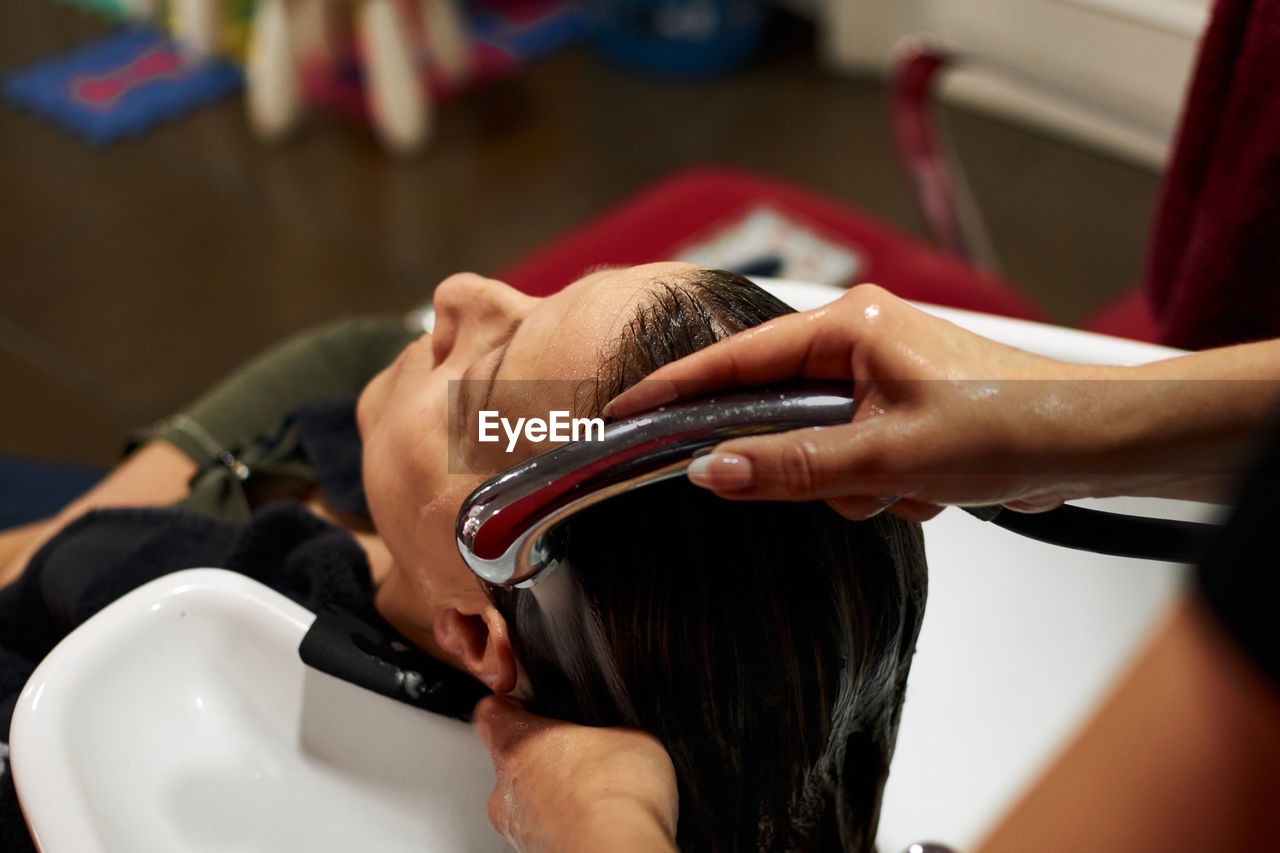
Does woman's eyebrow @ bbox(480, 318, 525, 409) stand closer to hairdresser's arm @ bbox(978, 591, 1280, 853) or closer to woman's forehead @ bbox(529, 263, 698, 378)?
woman's forehead @ bbox(529, 263, 698, 378)

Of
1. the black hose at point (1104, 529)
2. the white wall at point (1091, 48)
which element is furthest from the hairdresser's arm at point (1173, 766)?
the white wall at point (1091, 48)

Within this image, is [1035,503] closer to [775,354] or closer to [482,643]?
[775,354]

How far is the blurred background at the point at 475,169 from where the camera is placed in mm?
2119

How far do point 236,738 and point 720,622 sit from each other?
0.43 meters

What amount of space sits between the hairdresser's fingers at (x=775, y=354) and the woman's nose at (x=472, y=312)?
197 mm

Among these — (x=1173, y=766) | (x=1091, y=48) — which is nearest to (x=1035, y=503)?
(x=1173, y=766)

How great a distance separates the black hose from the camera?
0.62 m

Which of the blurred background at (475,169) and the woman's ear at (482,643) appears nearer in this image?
the woman's ear at (482,643)

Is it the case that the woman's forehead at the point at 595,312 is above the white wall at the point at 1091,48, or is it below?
above

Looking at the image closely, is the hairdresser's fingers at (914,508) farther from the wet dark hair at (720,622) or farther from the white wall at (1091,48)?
the white wall at (1091,48)

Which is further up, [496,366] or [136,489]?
[496,366]

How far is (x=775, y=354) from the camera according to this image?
537 mm

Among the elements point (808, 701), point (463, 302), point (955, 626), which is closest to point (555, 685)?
point (808, 701)

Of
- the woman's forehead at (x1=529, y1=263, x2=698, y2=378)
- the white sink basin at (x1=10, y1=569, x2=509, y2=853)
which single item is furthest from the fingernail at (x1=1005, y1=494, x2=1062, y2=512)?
the white sink basin at (x1=10, y1=569, x2=509, y2=853)
